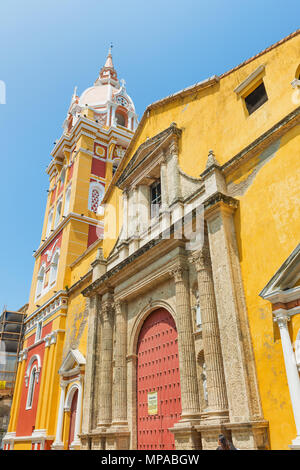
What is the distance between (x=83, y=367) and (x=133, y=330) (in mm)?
3483

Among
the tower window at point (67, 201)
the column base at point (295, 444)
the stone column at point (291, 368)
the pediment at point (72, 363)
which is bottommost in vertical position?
the column base at point (295, 444)

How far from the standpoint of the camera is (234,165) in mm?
9250

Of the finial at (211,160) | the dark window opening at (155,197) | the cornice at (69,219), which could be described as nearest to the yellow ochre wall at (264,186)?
the finial at (211,160)

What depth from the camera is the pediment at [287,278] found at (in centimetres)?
673

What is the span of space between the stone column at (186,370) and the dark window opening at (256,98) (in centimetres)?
459

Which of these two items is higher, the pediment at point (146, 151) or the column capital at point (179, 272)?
the pediment at point (146, 151)

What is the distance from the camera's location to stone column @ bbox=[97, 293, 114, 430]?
37.4 feet

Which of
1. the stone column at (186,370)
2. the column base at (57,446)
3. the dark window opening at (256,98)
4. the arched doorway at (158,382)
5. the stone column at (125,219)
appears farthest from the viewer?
the column base at (57,446)

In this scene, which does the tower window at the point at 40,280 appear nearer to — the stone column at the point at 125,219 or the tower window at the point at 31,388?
the tower window at the point at 31,388

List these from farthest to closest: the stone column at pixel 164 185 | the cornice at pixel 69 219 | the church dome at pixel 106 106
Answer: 1. the church dome at pixel 106 106
2. the cornice at pixel 69 219
3. the stone column at pixel 164 185

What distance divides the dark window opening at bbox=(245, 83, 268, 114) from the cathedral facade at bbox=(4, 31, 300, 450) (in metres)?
0.03

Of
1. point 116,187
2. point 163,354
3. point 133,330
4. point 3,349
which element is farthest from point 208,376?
point 3,349

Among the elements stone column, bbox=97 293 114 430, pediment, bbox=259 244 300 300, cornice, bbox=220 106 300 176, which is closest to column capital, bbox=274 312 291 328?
pediment, bbox=259 244 300 300

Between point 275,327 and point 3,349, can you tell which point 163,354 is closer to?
point 275,327
